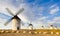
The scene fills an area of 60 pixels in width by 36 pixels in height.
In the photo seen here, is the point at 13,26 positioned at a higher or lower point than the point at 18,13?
lower

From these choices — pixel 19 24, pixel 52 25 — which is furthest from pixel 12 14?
pixel 52 25

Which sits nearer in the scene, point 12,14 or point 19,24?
point 19,24

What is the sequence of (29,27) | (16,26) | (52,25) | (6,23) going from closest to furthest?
(16,26), (6,23), (29,27), (52,25)

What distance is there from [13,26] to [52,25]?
55049mm

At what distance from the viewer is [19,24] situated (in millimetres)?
68312

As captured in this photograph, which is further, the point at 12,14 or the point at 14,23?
the point at 12,14

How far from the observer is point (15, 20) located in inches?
2650

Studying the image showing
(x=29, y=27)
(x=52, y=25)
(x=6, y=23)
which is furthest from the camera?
(x=52, y=25)

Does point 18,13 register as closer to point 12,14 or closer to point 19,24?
point 12,14

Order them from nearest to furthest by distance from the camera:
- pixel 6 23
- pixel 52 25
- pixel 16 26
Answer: pixel 16 26, pixel 6 23, pixel 52 25

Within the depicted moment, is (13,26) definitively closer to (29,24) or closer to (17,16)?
(17,16)

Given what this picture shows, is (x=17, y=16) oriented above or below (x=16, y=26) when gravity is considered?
above

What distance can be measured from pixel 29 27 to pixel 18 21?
100 ft

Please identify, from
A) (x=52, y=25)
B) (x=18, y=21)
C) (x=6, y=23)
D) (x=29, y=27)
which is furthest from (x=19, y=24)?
(x=52, y=25)
